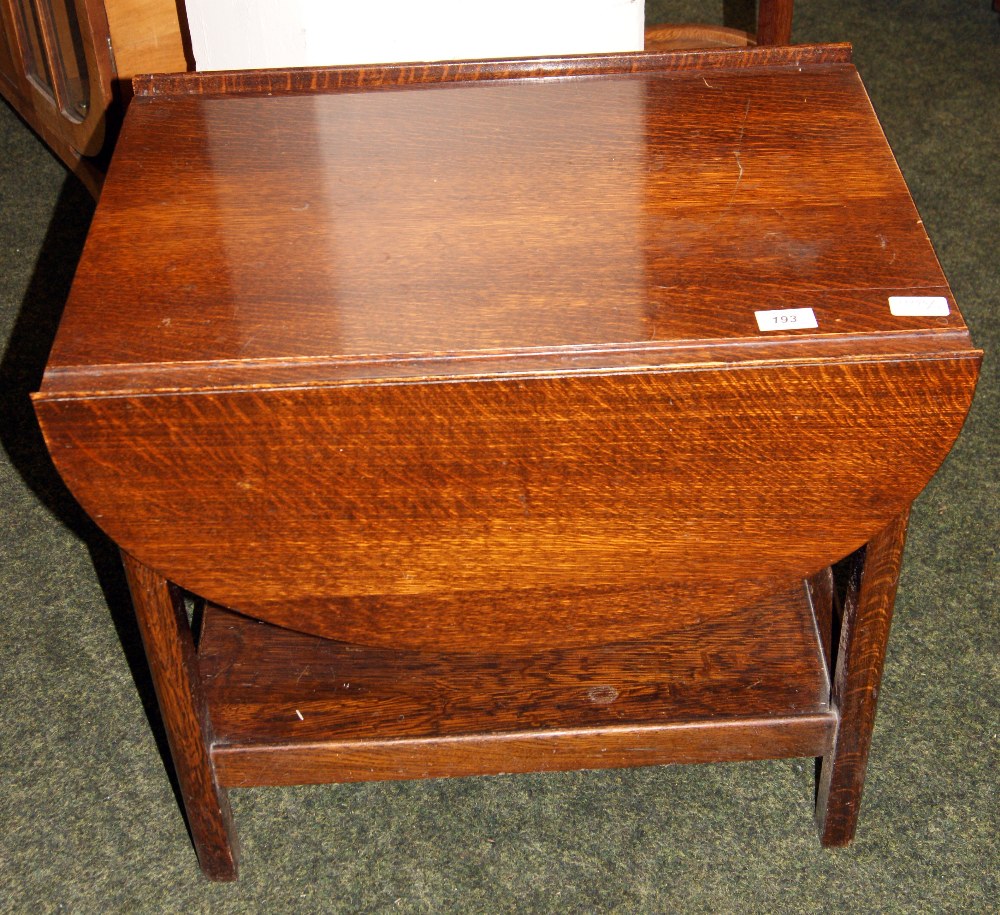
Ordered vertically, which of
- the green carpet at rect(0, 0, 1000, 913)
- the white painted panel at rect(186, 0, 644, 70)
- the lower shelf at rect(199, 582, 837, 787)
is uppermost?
the white painted panel at rect(186, 0, 644, 70)

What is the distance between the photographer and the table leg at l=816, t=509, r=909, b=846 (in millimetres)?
1183

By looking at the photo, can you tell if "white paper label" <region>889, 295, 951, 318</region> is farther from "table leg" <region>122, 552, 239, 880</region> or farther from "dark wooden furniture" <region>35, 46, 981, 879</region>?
"table leg" <region>122, 552, 239, 880</region>

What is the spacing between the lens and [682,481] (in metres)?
1.09

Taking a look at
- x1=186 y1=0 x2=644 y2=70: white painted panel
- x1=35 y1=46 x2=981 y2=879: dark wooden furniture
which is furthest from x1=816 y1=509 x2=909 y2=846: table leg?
x1=186 y1=0 x2=644 y2=70: white painted panel

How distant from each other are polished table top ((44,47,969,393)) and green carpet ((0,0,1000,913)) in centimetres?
62

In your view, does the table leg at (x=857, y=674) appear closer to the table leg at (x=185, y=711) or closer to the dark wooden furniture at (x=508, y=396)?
the dark wooden furniture at (x=508, y=396)

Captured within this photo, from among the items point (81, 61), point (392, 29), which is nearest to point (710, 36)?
point (392, 29)

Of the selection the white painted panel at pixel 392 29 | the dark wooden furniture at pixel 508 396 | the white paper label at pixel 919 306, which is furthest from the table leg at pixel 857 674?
the white painted panel at pixel 392 29

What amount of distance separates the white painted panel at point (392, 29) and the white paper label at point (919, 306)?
689 millimetres

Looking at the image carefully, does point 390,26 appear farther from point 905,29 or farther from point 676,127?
point 905,29

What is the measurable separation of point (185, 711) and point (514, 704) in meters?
0.32

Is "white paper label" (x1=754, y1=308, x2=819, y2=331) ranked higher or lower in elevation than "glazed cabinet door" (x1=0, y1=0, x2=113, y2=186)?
higher

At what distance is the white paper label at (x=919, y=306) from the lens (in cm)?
104

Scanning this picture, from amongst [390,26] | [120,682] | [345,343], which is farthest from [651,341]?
[120,682]
